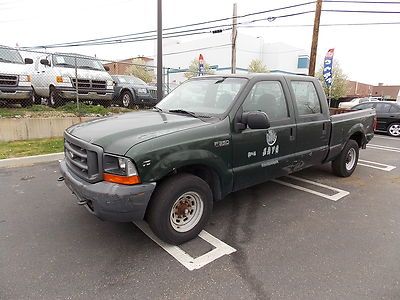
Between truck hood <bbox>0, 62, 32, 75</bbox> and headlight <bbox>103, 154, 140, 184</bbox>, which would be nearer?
headlight <bbox>103, 154, 140, 184</bbox>

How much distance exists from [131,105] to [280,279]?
32.1ft

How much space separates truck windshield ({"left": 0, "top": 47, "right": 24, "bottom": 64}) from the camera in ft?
28.6

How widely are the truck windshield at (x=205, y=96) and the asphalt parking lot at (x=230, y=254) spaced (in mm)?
1455

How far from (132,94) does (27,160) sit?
550 centimetres

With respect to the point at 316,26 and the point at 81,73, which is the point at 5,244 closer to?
the point at 81,73

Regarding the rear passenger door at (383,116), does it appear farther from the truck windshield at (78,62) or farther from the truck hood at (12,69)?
the truck hood at (12,69)

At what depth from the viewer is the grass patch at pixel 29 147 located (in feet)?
21.7

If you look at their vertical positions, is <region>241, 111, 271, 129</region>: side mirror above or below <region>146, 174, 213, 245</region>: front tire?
above

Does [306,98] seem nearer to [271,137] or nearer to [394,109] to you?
[271,137]

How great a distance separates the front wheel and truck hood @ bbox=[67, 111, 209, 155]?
1244 centimetres

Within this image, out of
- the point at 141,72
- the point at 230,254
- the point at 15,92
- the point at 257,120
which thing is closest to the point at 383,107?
the point at 257,120

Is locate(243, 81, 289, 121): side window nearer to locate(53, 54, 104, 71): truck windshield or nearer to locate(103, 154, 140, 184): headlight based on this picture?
locate(103, 154, 140, 184): headlight

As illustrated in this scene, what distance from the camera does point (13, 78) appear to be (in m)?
8.38

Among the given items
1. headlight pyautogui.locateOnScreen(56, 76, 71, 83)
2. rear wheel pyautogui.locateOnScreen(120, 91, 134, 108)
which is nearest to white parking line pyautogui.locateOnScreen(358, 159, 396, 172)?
rear wheel pyautogui.locateOnScreen(120, 91, 134, 108)
